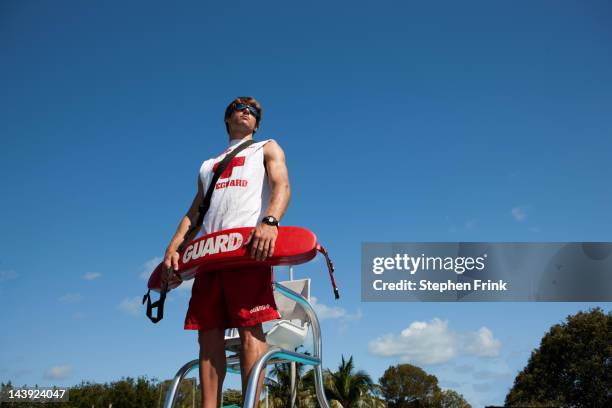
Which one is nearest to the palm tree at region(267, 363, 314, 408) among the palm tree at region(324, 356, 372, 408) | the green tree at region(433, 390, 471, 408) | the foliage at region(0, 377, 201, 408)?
the palm tree at region(324, 356, 372, 408)

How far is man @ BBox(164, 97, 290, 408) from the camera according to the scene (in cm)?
250

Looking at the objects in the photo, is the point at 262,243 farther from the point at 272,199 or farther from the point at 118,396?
the point at 118,396

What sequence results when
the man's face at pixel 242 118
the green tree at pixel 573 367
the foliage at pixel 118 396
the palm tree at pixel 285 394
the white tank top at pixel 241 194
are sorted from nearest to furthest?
the white tank top at pixel 241 194 → the man's face at pixel 242 118 → the palm tree at pixel 285 394 → the green tree at pixel 573 367 → the foliage at pixel 118 396

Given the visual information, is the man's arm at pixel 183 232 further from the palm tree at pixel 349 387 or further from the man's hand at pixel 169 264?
the palm tree at pixel 349 387

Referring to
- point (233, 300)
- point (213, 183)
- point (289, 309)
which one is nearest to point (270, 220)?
point (233, 300)

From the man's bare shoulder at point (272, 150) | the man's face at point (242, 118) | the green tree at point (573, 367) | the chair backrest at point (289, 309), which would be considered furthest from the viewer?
the green tree at point (573, 367)

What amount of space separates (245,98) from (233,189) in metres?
0.63

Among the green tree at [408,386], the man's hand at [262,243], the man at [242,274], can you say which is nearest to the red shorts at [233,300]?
the man at [242,274]

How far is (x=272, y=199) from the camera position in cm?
264

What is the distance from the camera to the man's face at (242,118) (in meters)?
3.06

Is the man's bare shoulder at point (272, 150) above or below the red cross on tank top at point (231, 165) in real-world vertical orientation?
above

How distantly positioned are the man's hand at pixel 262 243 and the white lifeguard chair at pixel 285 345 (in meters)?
0.42

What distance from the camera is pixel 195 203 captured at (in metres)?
3.16

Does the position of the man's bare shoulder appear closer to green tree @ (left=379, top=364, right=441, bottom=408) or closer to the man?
the man
